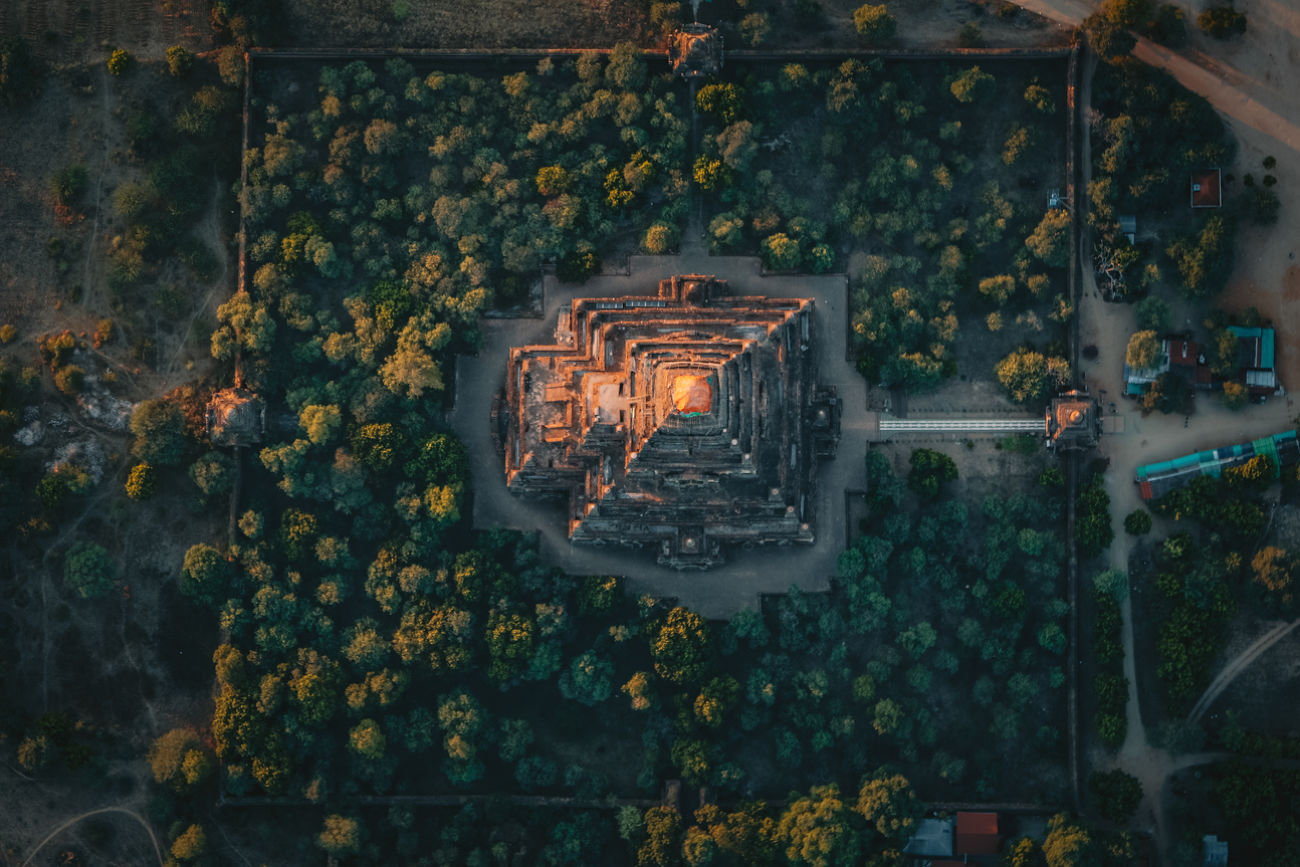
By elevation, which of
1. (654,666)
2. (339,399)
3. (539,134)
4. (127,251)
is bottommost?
(654,666)

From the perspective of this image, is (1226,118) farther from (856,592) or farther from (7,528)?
(7,528)

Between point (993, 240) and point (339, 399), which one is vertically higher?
point (993, 240)

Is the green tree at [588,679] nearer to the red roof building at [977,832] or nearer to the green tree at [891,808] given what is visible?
the green tree at [891,808]

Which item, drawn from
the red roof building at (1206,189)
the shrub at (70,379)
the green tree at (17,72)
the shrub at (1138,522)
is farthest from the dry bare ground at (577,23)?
the shrub at (1138,522)

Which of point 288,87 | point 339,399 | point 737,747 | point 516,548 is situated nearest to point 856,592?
point 737,747

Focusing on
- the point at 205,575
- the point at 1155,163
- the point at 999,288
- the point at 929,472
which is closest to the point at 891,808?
the point at 929,472

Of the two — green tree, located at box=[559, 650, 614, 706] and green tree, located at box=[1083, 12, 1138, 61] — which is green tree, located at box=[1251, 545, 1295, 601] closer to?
green tree, located at box=[1083, 12, 1138, 61]
